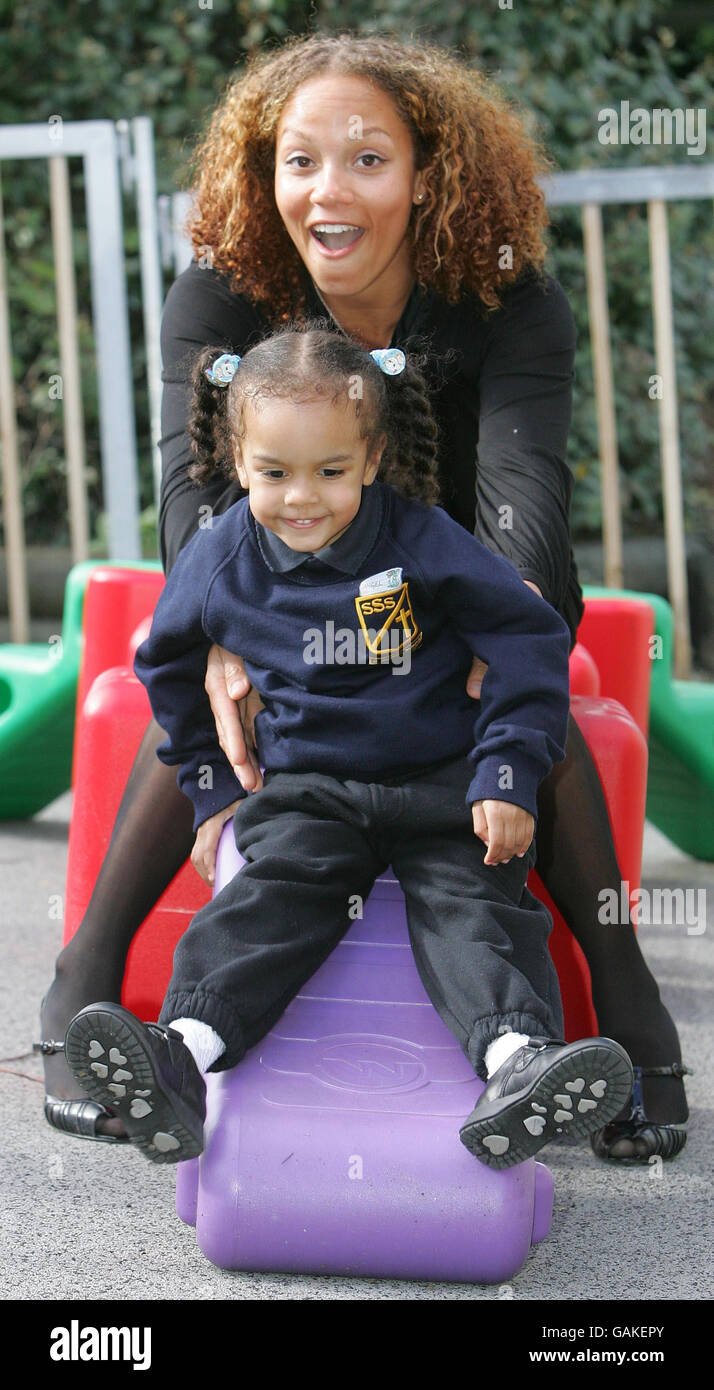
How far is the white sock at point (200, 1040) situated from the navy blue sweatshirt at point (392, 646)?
323 mm

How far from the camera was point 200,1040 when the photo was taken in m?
1.62

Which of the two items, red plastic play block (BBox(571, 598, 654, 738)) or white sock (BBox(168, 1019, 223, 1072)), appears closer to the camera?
white sock (BBox(168, 1019, 223, 1072))

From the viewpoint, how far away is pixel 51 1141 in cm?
197

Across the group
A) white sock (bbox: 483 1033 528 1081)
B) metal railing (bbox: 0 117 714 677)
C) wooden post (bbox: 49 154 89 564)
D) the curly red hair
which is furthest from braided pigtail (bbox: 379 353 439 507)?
wooden post (bbox: 49 154 89 564)

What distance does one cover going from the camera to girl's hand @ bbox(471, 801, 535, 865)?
67.2 inches

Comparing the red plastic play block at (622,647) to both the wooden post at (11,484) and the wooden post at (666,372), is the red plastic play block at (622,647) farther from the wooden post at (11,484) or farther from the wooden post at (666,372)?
the wooden post at (11,484)

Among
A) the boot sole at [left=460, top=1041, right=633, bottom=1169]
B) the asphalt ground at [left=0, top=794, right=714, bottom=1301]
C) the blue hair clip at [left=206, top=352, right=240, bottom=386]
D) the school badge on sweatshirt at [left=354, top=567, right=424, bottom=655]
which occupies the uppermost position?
the blue hair clip at [left=206, top=352, right=240, bottom=386]

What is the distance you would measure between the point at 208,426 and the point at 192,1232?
0.97 m

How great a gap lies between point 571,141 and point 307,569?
13.5ft

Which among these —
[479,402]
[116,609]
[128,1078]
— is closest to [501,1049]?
[128,1078]

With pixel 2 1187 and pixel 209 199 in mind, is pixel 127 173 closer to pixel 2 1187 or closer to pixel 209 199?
pixel 209 199

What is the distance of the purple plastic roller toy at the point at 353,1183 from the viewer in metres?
1.56

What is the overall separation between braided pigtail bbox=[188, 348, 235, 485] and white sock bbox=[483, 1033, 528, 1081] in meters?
0.83

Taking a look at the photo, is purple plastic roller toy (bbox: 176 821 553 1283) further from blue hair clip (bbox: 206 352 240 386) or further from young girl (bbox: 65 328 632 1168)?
blue hair clip (bbox: 206 352 240 386)
